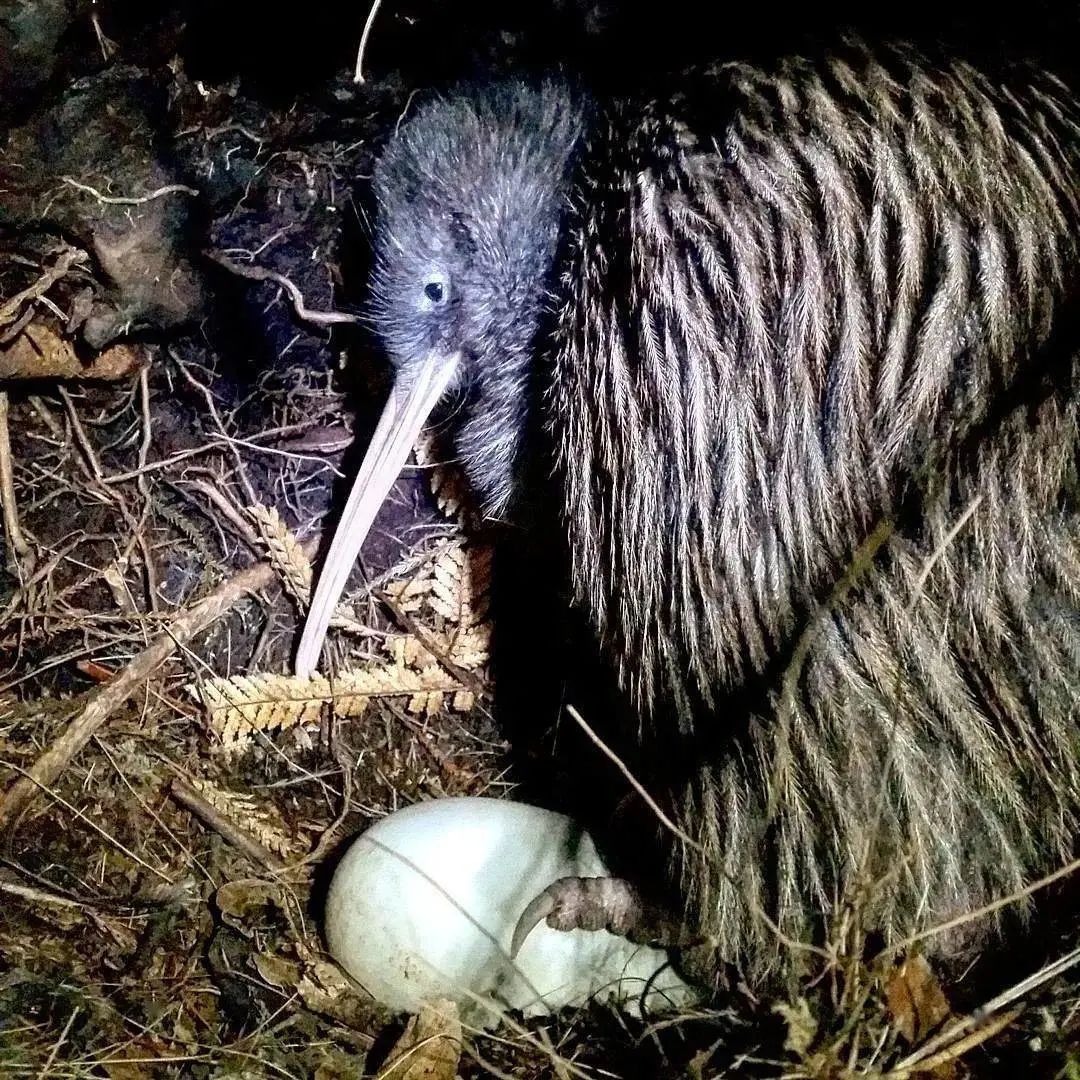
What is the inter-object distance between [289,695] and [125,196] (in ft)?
3.40

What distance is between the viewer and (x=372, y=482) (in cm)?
208

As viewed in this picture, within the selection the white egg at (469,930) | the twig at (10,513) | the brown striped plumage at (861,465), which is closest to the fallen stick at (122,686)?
the twig at (10,513)

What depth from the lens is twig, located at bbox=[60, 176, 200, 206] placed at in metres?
1.94

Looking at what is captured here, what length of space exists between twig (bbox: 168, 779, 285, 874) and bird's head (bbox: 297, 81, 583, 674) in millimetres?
316

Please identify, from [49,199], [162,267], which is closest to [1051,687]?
[162,267]

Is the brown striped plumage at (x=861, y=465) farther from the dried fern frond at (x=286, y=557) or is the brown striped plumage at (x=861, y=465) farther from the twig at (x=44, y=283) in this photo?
the twig at (x=44, y=283)

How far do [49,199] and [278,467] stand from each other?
68 centimetres

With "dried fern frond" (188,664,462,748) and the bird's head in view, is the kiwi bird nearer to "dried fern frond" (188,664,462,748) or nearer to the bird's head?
the bird's head

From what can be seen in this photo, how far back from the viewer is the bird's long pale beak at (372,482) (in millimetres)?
2066

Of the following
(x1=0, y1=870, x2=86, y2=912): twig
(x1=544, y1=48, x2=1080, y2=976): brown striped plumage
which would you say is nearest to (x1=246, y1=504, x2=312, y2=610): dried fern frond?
(x1=0, y1=870, x2=86, y2=912): twig

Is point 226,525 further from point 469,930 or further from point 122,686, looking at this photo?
point 469,930

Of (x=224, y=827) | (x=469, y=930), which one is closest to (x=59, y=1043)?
(x=224, y=827)

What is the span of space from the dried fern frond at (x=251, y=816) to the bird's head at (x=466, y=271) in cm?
28

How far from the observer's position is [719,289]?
1.48 metres
